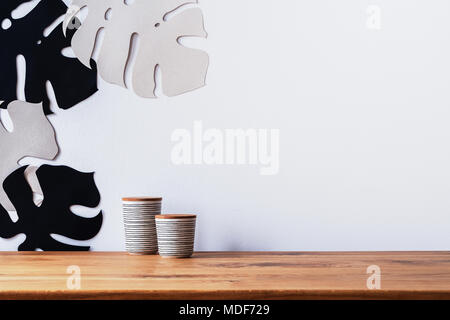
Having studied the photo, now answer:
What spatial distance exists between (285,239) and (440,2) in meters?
1.08

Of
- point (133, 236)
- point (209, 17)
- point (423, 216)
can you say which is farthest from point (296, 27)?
point (133, 236)

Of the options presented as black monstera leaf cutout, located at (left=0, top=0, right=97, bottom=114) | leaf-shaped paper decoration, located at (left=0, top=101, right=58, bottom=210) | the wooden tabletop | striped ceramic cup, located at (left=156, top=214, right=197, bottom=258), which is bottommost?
the wooden tabletop

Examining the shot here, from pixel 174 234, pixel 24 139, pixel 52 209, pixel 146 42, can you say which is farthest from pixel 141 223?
pixel 146 42

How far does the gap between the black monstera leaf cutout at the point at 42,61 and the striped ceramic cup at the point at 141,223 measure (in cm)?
48

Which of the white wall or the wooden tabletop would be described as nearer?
the wooden tabletop

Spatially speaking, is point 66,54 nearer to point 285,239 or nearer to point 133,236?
point 133,236

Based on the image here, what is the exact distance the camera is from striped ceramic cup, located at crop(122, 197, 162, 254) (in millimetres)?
1896

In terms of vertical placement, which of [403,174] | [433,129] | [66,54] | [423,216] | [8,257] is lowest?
[8,257]

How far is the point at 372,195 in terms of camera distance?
2012mm

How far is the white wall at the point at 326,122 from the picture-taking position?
201 cm

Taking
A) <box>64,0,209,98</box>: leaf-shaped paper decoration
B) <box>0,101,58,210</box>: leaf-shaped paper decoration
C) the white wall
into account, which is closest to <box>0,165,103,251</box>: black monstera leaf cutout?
<box>0,101,58,210</box>: leaf-shaped paper decoration

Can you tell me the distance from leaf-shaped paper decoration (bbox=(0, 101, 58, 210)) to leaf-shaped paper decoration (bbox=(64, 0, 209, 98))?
11.3 inches

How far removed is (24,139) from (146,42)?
606mm

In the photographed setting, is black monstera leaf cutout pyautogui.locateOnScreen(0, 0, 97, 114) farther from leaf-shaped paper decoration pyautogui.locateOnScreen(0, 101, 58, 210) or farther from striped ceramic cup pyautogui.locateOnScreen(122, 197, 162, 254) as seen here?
striped ceramic cup pyautogui.locateOnScreen(122, 197, 162, 254)
